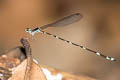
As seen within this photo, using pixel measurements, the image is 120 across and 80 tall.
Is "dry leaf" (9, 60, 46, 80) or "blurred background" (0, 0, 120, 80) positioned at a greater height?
"blurred background" (0, 0, 120, 80)

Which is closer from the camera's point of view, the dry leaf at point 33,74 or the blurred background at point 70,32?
the dry leaf at point 33,74

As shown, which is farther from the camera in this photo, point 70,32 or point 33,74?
point 70,32

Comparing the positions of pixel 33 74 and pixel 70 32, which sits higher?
pixel 70 32

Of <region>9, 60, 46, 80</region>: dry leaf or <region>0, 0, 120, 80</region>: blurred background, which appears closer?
<region>9, 60, 46, 80</region>: dry leaf

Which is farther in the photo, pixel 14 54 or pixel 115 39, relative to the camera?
pixel 115 39

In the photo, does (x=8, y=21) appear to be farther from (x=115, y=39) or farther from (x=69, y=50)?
(x=115, y=39)

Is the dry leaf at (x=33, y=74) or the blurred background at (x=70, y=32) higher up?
the blurred background at (x=70, y=32)

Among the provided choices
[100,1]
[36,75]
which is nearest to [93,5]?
[100,1]

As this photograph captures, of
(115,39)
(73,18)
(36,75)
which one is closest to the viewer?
(36,75)
